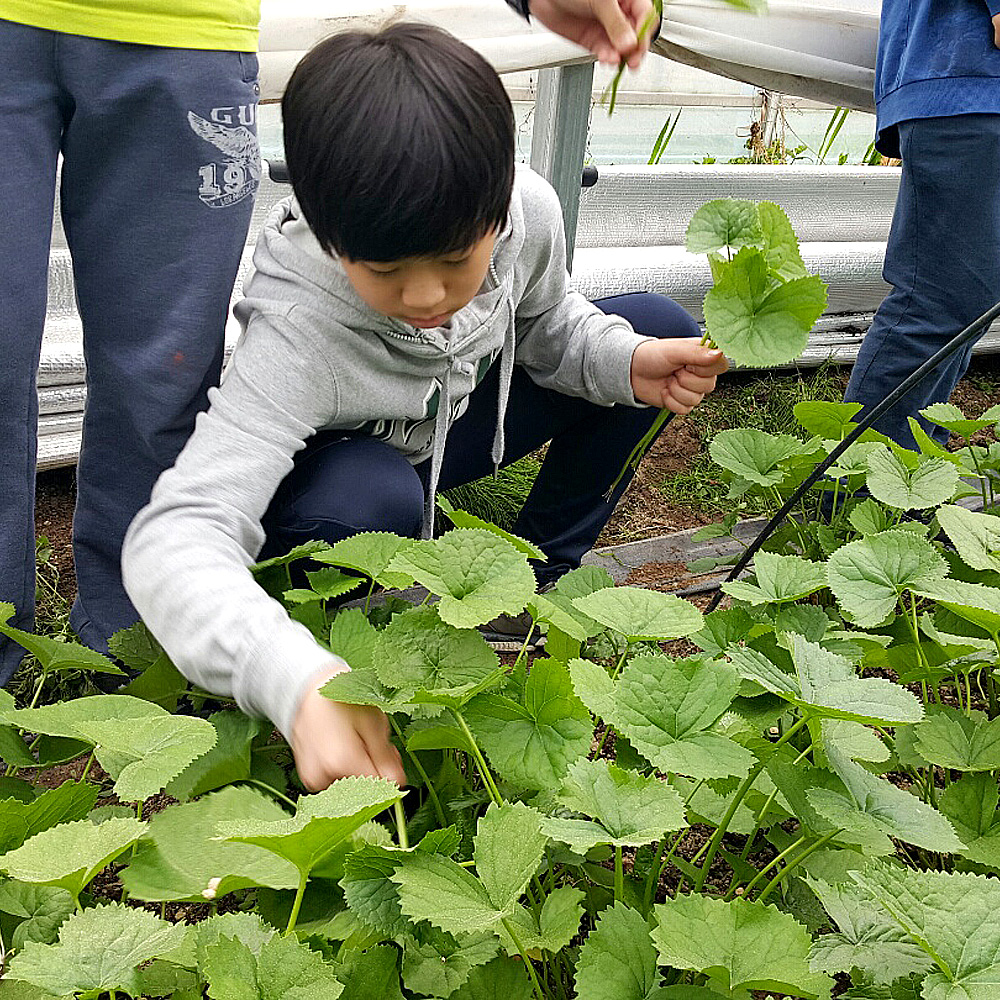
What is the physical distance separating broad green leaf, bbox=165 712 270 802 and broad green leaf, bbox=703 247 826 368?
0.51 metres

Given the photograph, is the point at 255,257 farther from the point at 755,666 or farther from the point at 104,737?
the point at 755,666

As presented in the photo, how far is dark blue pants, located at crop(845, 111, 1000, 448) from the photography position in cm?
146

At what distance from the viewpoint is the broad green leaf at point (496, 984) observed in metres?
0.67

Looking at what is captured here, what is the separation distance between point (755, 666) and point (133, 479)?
0.80 m

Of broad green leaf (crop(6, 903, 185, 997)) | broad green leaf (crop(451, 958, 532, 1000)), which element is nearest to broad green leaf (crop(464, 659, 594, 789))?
broad green leaf (crop(451, 958, 532, 1000))

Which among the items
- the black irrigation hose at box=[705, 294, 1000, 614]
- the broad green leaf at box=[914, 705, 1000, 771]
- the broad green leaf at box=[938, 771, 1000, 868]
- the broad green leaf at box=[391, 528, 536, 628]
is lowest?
the broad green leaf at box=[938, 771, 1000, 868]

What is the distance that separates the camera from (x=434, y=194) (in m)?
0.88

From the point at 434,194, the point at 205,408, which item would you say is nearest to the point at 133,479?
the point at 205,408

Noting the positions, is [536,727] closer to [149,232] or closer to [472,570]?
[472,570]

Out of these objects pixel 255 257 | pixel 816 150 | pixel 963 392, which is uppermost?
pixel 255 257

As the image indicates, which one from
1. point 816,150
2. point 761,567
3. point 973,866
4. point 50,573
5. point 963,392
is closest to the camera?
point 973,866

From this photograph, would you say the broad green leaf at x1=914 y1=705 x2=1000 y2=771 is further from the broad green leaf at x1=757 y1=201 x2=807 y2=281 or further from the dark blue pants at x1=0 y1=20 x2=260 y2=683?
the dark blue pants at x1=0 y1=20 x2=260 y2=683

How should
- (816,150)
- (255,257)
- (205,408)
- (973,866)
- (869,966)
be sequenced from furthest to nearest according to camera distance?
(816,150) < (205,408) < (255,257) < (973,866) < (869,966)

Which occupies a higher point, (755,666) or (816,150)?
(755,666)
